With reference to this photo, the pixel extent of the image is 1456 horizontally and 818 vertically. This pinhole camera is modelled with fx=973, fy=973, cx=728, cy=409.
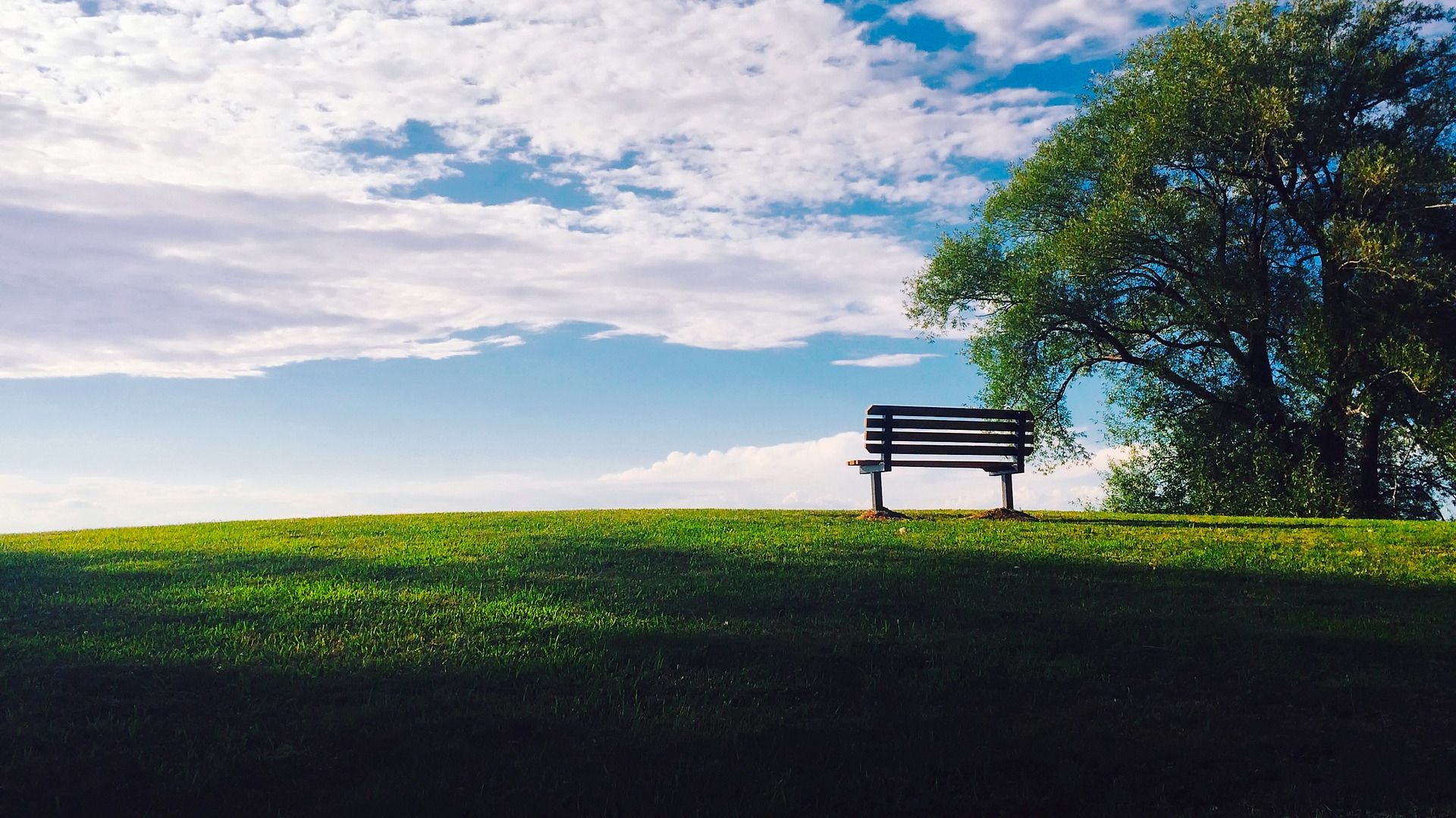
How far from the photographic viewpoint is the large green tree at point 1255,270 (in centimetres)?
2311

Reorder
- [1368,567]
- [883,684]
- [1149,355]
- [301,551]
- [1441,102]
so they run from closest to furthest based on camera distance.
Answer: [883,684], [1368,567], [301,551], [1441,102], [1149,355]

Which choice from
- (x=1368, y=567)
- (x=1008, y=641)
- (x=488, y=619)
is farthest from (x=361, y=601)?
(x=1368, y=567)

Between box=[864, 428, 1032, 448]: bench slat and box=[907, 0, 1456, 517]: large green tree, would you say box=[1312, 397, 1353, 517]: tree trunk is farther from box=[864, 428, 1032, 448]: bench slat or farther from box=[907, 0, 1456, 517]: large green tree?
box=[864, 428, 1032, 448]: bench slat

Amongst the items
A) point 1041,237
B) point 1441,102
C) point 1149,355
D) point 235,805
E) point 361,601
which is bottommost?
point 235,805

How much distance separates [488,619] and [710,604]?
2.09m

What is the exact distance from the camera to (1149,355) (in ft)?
91.2

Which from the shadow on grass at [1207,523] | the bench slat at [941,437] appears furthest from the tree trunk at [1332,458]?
the bench slat at [941,437]

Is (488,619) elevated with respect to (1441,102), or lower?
lower

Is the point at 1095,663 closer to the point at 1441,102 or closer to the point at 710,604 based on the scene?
the point at 710,604

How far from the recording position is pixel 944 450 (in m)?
19.6

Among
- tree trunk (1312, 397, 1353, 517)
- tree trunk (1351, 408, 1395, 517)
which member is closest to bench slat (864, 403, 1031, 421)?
tree trunk (1312, 397, 1353, 517)

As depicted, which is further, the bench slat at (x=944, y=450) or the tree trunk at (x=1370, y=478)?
the tree trunk at (x=1370, y=478)

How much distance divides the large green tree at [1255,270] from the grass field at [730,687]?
13.5m

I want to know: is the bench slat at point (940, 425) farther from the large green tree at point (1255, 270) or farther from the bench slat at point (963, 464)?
the large green tree at point (1255, 270)
